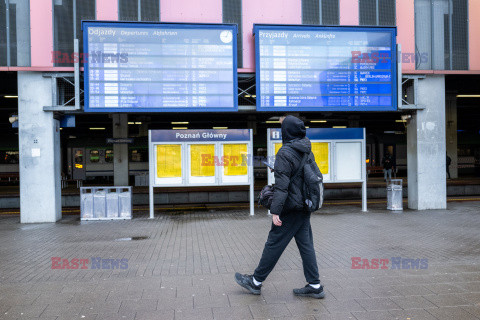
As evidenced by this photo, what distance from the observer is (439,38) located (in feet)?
38.4

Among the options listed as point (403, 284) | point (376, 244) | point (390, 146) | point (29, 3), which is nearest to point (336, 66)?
point (376, 244)

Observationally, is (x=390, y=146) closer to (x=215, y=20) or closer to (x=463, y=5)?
(x=463, y=5)

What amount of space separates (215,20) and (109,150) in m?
15.0

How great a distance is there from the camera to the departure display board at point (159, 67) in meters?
10.1

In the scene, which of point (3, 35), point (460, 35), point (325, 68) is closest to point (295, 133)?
point (325, 68)

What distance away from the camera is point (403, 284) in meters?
5.01

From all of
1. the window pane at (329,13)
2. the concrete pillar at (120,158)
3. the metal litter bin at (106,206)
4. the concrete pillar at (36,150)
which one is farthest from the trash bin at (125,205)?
the concrete pillar at (120,158)

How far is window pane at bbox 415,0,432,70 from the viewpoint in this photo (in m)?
11.7

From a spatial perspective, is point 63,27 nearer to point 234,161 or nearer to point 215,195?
point 234,161

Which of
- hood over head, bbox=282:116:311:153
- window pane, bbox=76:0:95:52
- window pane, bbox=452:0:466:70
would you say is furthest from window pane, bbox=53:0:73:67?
window pane, bbox=452:0:466:70

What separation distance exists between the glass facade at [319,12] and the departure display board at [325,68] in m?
0.56

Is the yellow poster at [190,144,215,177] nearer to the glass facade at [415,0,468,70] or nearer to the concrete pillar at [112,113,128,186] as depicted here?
the glass facade at [415,0,468,70]

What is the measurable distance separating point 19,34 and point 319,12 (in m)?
8.01

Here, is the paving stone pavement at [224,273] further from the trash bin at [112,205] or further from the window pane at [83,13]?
the window pane at [83,13]
